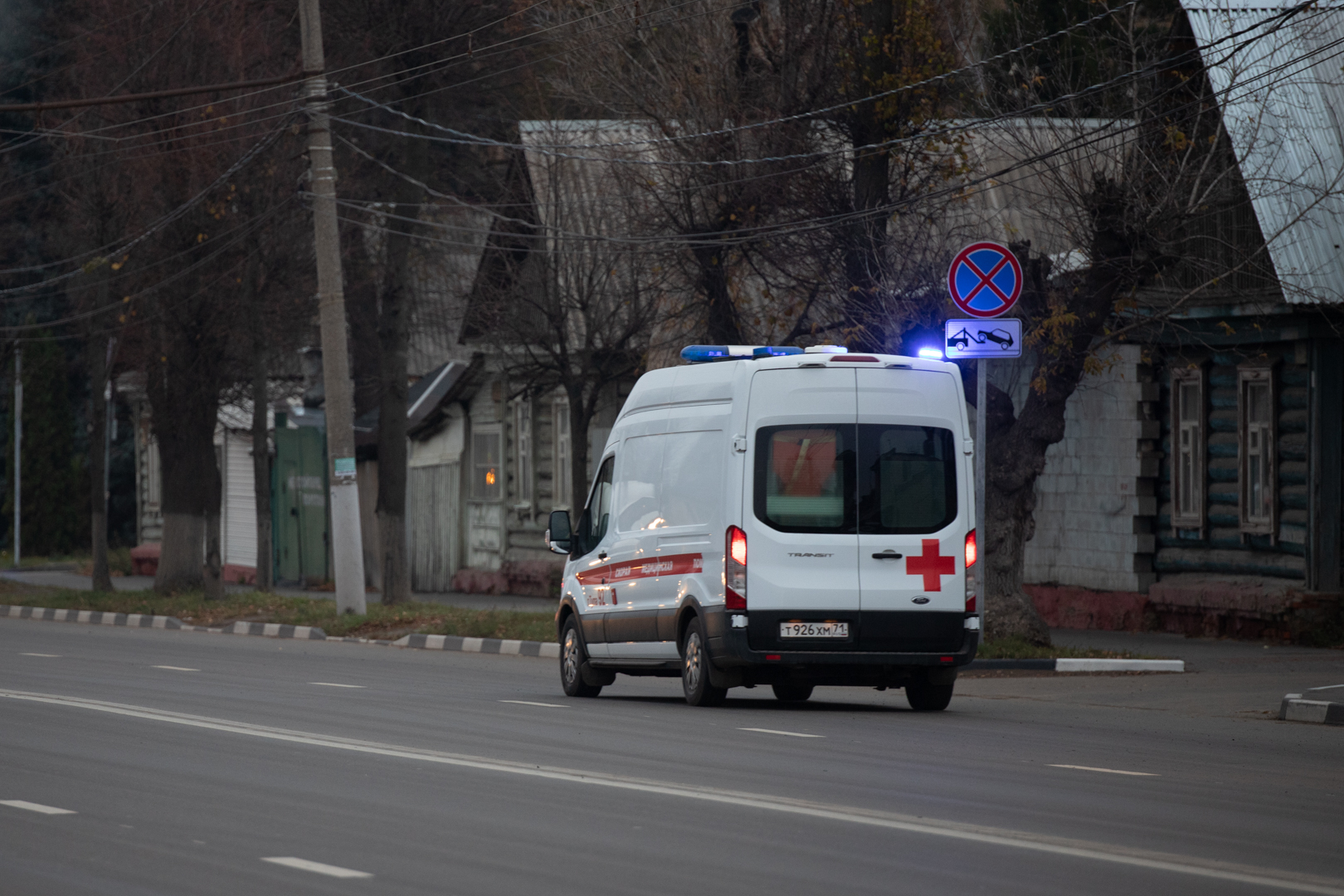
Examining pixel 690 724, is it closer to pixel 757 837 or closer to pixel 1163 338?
pixel 757 837

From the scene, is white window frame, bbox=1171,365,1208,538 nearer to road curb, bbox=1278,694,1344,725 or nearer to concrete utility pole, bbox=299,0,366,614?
road curb, bbox=1278,694,1344,725

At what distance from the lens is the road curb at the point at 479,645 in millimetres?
21875

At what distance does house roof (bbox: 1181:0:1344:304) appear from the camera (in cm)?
1964

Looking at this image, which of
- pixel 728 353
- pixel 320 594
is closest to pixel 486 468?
pixel 320 594

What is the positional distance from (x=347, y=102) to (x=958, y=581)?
1988 cm

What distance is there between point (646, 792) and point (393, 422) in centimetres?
1996

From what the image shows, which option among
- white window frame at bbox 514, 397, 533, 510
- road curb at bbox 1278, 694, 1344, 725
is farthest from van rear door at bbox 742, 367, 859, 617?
white window frame at bbox 514, 397, 533, 510

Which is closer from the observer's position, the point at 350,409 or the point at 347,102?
the point at 350,409

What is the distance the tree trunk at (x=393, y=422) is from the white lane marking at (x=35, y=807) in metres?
19.0

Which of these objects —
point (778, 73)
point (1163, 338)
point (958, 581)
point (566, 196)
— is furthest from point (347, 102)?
point (958, 581)

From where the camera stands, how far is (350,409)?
2528 centimetres

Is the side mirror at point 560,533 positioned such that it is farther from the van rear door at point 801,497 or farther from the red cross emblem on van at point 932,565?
the red cross emblem on van at point 932,565

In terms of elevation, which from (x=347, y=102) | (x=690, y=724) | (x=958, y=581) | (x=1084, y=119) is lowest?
(x=690, y=724)

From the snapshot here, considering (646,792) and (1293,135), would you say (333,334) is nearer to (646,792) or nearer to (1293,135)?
(1293,135)
